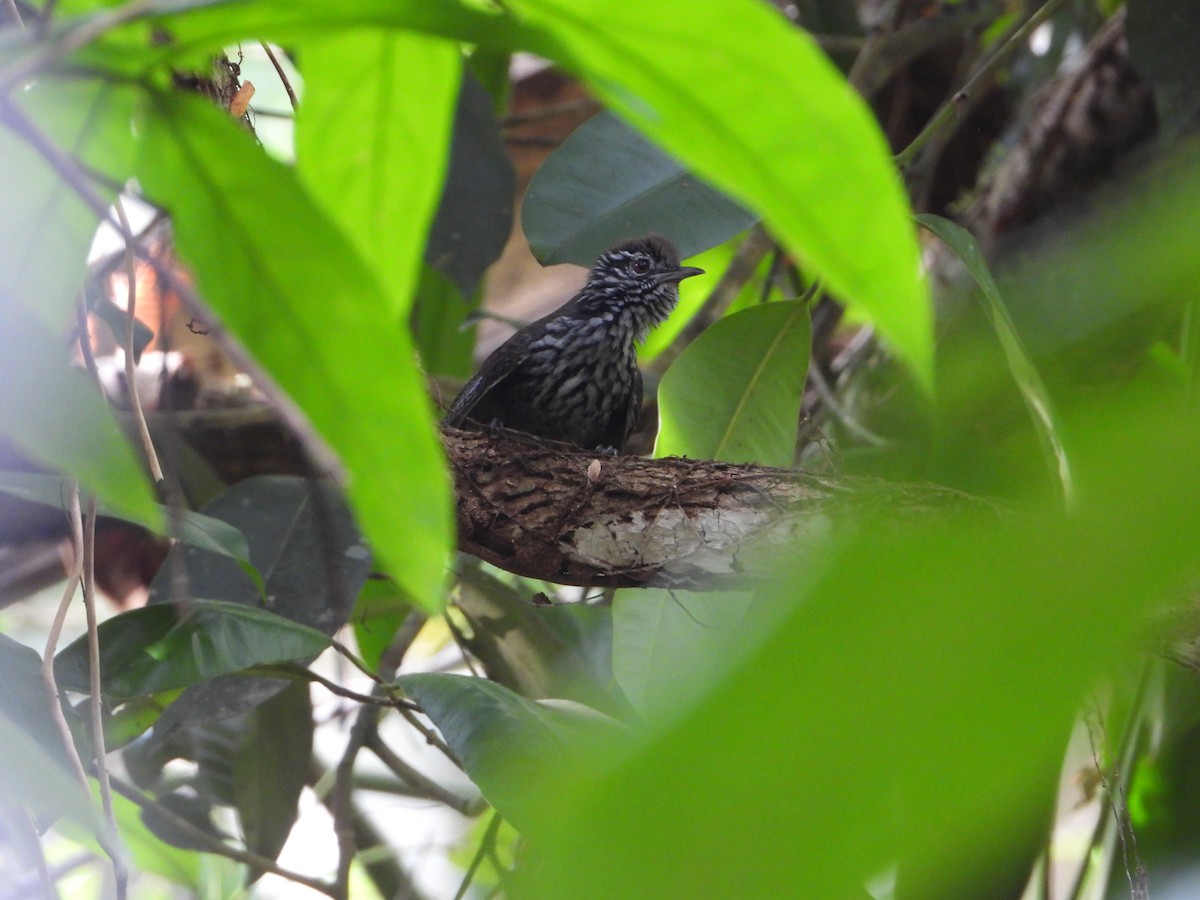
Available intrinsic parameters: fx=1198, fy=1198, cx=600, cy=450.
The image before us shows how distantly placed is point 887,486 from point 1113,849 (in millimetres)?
1382

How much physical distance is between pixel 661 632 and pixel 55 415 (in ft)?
7.34

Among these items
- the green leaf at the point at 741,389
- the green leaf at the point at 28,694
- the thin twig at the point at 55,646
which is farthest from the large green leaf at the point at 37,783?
the green leaf at the point at 741,389

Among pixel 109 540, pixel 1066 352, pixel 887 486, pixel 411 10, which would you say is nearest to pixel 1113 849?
pixel 887 486

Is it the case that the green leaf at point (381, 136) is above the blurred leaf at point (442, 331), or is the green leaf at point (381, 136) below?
below

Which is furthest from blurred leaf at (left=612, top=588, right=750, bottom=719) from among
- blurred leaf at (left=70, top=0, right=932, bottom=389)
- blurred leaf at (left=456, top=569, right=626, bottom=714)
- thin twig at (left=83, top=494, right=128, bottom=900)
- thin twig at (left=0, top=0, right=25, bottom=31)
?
blurred leaf at (left=70, top=0, right=932, bottom=389)

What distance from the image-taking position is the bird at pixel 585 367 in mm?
4336

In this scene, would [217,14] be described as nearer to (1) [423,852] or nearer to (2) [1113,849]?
(2) [1113,849]

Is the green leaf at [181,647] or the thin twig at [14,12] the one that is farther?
the green leaf at [181,647]

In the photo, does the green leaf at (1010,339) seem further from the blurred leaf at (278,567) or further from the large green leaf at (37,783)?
the blurred leaf at (278,567)

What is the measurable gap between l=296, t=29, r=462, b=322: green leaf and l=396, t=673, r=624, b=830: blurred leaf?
122 centimetres

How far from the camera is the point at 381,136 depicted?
903mm

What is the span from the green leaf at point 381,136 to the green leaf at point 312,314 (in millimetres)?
72

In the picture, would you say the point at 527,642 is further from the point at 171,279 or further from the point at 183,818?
the point at 171,279

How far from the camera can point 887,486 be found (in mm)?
2197
